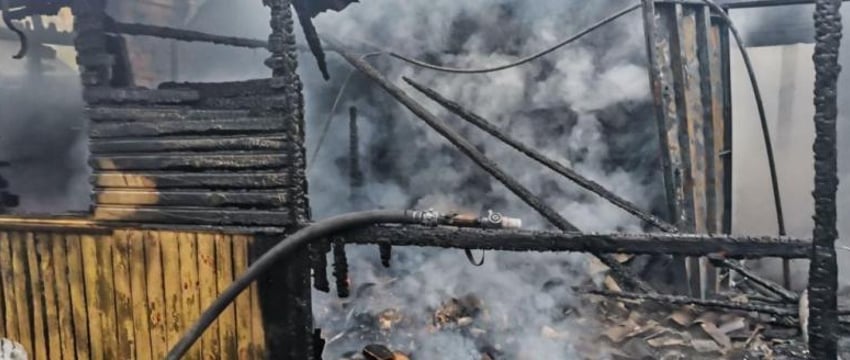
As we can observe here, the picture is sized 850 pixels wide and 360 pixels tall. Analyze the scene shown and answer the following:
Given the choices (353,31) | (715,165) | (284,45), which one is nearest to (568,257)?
(715,165)

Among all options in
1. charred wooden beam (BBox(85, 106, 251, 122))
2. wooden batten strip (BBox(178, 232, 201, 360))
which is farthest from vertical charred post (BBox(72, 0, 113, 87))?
wooden batten strip (BBox(178, 232, 201, 360))

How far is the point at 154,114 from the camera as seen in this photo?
483 cm

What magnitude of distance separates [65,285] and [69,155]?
28.2ft

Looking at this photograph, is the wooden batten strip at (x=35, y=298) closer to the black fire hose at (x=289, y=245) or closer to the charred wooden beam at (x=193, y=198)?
the charred wooden beam at (x=193, y=198)

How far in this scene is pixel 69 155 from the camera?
12.3 m

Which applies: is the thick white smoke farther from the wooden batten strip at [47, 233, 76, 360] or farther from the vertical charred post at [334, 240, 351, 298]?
the vertical charred post at [334, 240, 351, 298]

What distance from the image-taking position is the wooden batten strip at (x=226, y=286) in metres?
4.63

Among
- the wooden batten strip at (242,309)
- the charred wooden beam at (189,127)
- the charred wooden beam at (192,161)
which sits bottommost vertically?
the wooden batten strip at (242,309)

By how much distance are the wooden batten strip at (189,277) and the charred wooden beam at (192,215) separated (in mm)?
149

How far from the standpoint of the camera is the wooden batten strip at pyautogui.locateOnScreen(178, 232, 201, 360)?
4.68m

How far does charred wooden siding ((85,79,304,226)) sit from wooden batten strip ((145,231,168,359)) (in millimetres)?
194

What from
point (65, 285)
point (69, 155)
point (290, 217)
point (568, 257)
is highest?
point (69, 155)

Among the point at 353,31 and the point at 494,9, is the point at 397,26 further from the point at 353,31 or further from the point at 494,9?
the point at 494,9

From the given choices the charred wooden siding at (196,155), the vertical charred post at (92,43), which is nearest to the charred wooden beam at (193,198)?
the charred wooden siding at (196,155)
